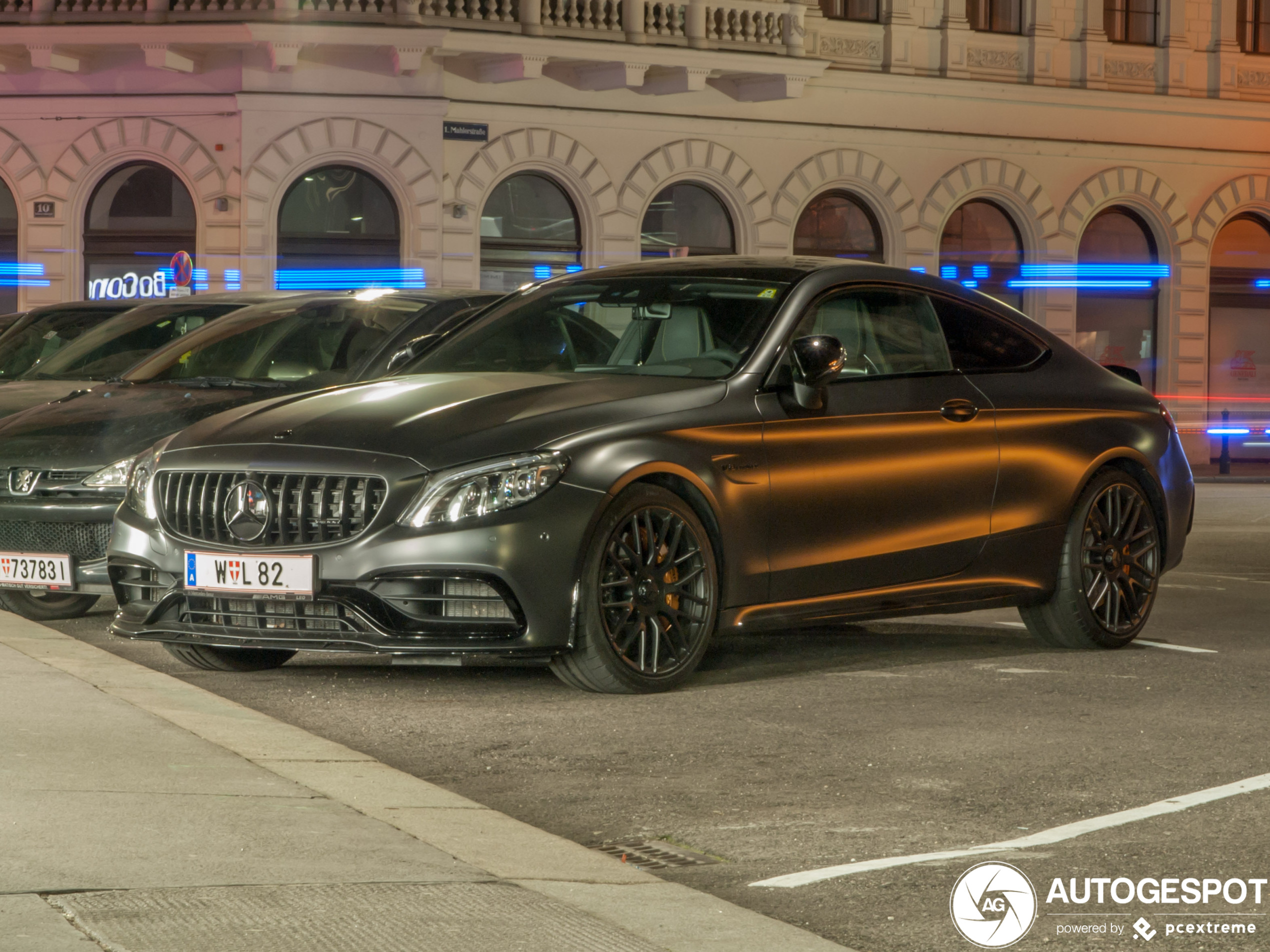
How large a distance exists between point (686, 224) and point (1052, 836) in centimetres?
2302

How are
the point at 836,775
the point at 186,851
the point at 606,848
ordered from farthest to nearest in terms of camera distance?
the point at 836,775 → the point at 606,848 → the point at 186,851

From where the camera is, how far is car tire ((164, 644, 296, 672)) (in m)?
7.42

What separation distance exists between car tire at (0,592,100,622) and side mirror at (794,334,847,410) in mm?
3845

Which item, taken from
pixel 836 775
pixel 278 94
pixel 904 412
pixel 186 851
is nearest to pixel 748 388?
pixel 904 412

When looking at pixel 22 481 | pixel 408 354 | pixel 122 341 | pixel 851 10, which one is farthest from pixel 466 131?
pixel 408 354

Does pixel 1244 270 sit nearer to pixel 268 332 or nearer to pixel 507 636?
pixel 268 332

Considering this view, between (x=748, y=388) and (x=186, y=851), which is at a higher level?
(x=748, y=388)

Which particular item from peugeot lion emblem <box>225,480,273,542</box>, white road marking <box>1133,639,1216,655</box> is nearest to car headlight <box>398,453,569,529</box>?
peugeot lion emblem <box>225,480,273,542</box>

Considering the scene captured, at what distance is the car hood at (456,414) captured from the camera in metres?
6.45

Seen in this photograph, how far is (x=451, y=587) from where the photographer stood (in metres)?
6.36

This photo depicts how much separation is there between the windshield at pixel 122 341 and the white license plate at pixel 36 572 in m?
2.48

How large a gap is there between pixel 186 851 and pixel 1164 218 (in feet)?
91.5

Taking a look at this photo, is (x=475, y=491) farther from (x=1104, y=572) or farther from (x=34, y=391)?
(x=34, y=391)

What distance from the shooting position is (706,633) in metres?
6.86
